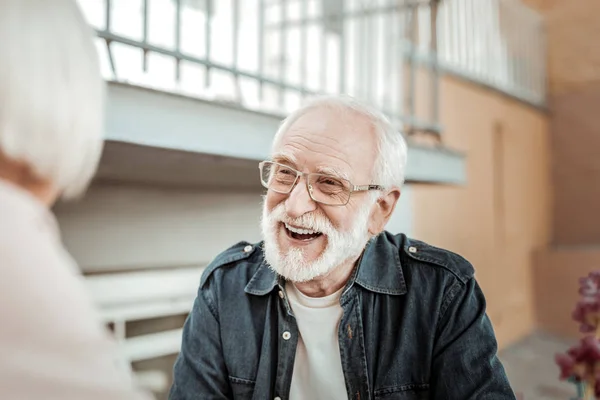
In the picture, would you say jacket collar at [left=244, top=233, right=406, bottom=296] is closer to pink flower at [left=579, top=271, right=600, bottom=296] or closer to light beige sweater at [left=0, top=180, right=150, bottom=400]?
pink flower at [left=579, top=271, right=600, bottom=296]

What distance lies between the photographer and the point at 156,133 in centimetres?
104

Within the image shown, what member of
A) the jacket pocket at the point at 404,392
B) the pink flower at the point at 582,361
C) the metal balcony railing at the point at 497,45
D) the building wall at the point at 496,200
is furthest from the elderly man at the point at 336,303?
the metal balcony railing at the point at 497,45

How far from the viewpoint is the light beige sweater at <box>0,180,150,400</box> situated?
42 cm

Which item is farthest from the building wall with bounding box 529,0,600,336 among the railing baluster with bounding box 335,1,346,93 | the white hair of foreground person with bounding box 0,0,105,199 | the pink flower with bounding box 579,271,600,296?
the white hair of foreground person with bounding box 0,0,105,199

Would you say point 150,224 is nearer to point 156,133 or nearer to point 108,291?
point 108,291

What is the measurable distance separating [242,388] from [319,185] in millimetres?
401

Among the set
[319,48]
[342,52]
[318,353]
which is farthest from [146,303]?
[319,48]

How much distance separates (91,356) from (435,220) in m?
2.35

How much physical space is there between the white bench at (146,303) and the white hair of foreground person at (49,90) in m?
0.65

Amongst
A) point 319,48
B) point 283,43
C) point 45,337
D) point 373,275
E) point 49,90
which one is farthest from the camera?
point 319,48

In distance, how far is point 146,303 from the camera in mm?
1343

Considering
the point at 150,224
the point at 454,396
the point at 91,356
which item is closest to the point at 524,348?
the point at 454,396

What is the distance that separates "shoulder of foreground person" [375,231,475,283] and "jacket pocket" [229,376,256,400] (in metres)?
0.37

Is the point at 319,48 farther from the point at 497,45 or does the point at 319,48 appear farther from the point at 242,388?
the point at 242,388
